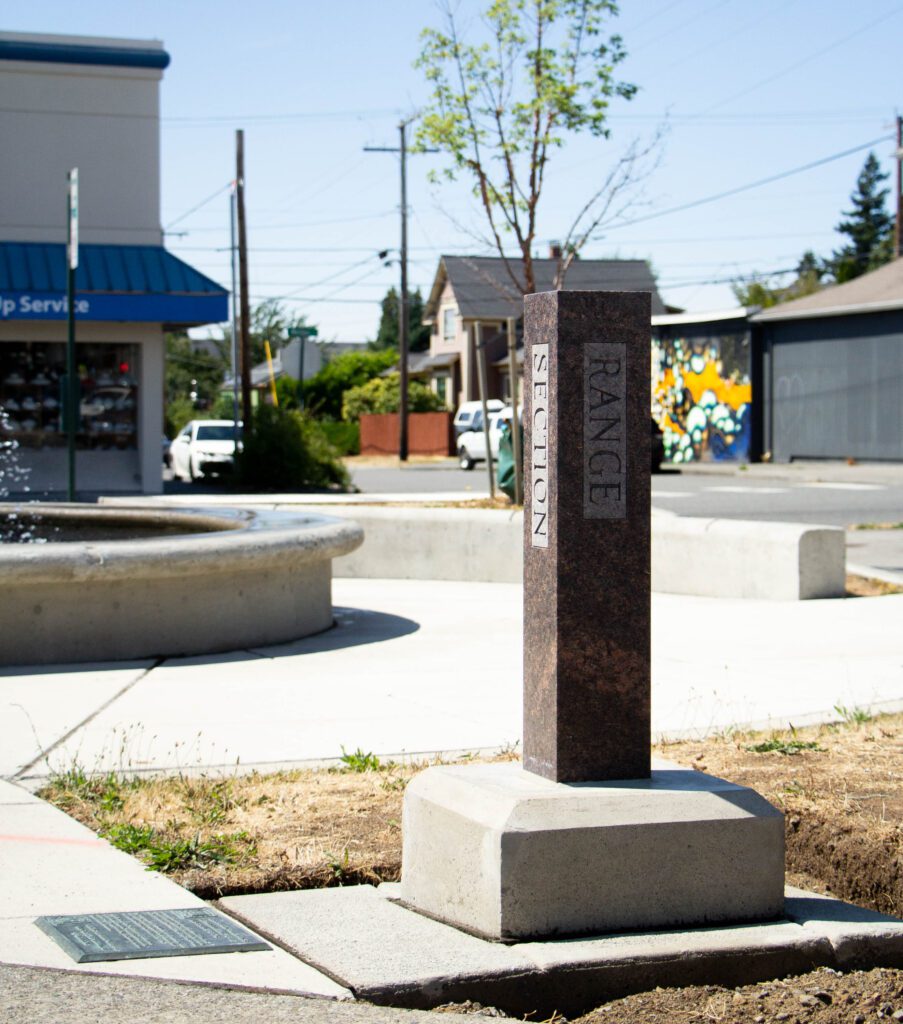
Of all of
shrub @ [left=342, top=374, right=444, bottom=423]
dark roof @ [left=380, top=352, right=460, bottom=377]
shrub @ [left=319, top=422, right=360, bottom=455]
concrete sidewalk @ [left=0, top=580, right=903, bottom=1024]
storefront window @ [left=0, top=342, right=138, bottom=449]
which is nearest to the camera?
concrete sidewalk @ [left=0, top=580, right=903, bottom=1024]

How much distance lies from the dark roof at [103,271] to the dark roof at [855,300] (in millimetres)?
18657

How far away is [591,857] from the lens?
12.5 feet

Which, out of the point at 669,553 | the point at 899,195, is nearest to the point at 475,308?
the point at 899,195

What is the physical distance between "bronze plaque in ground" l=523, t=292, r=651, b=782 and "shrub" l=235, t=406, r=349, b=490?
23.0 meters

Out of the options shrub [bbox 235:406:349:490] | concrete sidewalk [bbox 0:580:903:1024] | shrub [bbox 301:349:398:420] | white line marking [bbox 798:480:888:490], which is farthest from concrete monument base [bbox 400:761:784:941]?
shrub [bbox 301:349:398:420]

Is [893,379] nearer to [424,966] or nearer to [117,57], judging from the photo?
[117,57]

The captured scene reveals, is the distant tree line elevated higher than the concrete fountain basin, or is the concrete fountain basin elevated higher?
the distant tree line

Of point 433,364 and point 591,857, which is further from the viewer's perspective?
point 433,364

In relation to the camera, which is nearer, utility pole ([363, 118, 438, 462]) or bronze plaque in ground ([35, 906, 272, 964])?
bronze plaque in ground ([35, 906, 272, 964])

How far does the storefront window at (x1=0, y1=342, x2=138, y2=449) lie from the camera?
2503 centimetres

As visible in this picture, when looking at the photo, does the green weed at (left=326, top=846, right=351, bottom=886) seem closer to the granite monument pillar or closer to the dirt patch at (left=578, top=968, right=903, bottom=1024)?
the granite monument pillar

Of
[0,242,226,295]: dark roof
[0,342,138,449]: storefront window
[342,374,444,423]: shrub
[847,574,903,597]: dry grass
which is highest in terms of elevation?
[0,242,226,295]: dark roof

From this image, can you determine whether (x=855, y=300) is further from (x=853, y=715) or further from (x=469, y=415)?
(x=853, y=715)

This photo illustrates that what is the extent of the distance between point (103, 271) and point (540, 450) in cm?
2125
